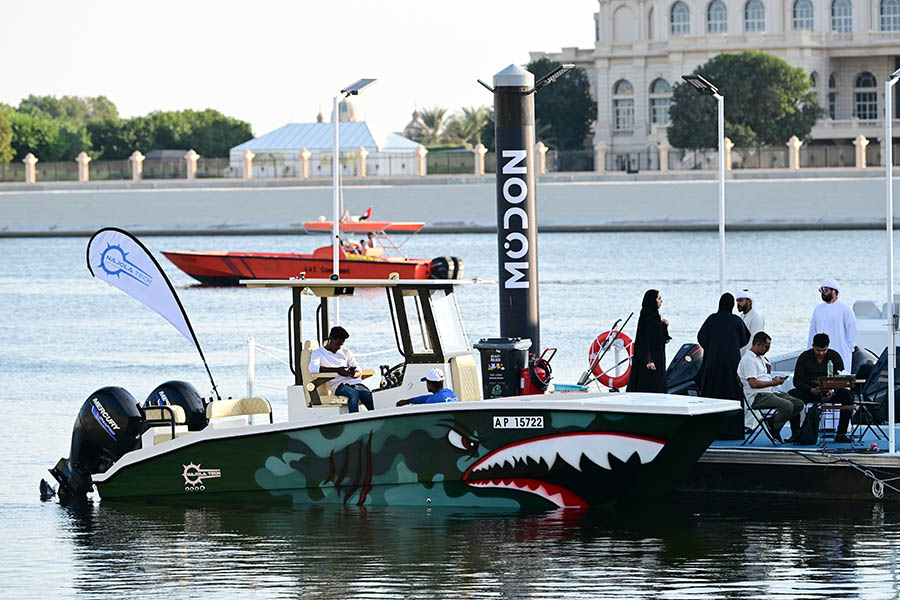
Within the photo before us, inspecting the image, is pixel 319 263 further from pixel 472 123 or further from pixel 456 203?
pixel 472 123

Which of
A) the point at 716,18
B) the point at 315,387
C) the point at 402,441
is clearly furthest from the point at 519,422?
the point at 716,18

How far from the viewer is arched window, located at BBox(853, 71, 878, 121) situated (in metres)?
122

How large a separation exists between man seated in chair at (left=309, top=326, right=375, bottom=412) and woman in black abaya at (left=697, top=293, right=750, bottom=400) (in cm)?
324

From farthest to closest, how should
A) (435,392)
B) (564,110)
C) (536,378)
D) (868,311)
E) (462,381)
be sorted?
(564,110), (868,311), (536,378), (462,381), (435,392)

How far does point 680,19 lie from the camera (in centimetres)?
12912

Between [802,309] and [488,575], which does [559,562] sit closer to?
[488,575]

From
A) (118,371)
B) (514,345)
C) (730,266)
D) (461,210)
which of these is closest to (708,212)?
(461,210)

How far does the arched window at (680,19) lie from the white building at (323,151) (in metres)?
24.4

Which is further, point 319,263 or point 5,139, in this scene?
point 5,139

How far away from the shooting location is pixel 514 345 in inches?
658

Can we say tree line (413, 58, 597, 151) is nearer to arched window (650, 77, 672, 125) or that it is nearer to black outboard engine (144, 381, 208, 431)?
arched window (650, 77, 672, 125)

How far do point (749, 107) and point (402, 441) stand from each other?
9166 centimetres

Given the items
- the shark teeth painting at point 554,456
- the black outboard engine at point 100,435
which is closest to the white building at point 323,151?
the black outboard engine at point 100,435

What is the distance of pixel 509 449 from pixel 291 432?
2.10m
